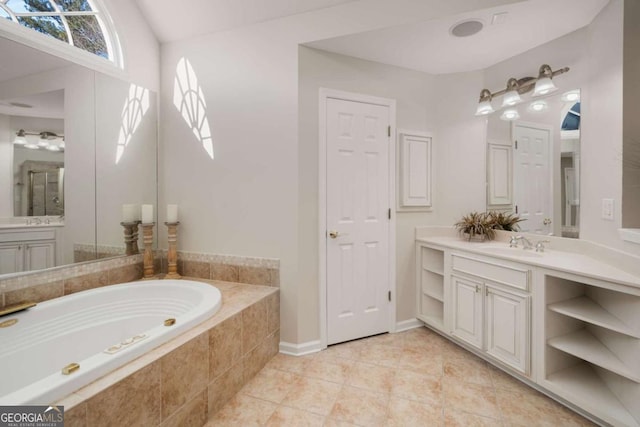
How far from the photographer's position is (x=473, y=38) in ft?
7.15

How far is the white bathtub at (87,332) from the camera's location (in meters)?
1.08

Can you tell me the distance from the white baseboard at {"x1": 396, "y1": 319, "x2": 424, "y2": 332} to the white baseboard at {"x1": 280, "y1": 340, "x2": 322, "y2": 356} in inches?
31.1

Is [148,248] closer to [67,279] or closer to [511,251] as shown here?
[67,279]

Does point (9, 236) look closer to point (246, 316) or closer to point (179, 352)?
point (179, 352)

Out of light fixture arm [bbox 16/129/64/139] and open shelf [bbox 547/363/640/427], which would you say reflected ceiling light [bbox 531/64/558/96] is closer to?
open shelf [bbox 547/363/640/427]

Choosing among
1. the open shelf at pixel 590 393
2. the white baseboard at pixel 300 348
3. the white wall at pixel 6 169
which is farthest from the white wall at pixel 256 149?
the open shelf at pixel 590 393

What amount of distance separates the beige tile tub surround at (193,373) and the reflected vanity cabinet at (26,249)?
1153 mm

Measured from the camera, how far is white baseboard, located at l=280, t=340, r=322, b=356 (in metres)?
2.28

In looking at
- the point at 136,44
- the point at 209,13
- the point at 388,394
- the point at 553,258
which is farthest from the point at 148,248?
the point at 553,258

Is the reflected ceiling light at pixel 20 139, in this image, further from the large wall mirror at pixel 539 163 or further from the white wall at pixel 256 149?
the large wall mirror at pixel 539 163

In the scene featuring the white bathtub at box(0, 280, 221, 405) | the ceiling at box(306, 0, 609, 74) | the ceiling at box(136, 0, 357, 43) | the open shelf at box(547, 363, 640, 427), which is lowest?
the open shelf at box(547, 363, 640, 427)

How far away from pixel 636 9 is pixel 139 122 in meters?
3.45

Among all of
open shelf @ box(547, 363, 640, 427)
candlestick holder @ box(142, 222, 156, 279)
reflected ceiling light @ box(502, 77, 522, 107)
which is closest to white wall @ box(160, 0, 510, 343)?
candlestick holder @ box(142, 222, 156, 279)

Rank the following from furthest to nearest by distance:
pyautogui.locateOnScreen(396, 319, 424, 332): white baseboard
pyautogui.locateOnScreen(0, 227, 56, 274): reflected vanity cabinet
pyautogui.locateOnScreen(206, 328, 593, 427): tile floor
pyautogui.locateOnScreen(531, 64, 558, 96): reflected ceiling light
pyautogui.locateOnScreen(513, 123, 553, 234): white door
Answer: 1. pyautogui.locateOnScreen(396, 319, 424, 332): white baseboard
2. pyautogui.locateOnScreen(513, 123, 553, 234): white door
3. pyautogui.locateOnScreen(531, 64, 558, 96): reflected ceiling light
4. pyautogui.locateOnScreen(0, 227, 56, 274): reflected vanity cabinet
5. pyautogui.locateOnScreen(206, 328, 593, 427): tile floor
